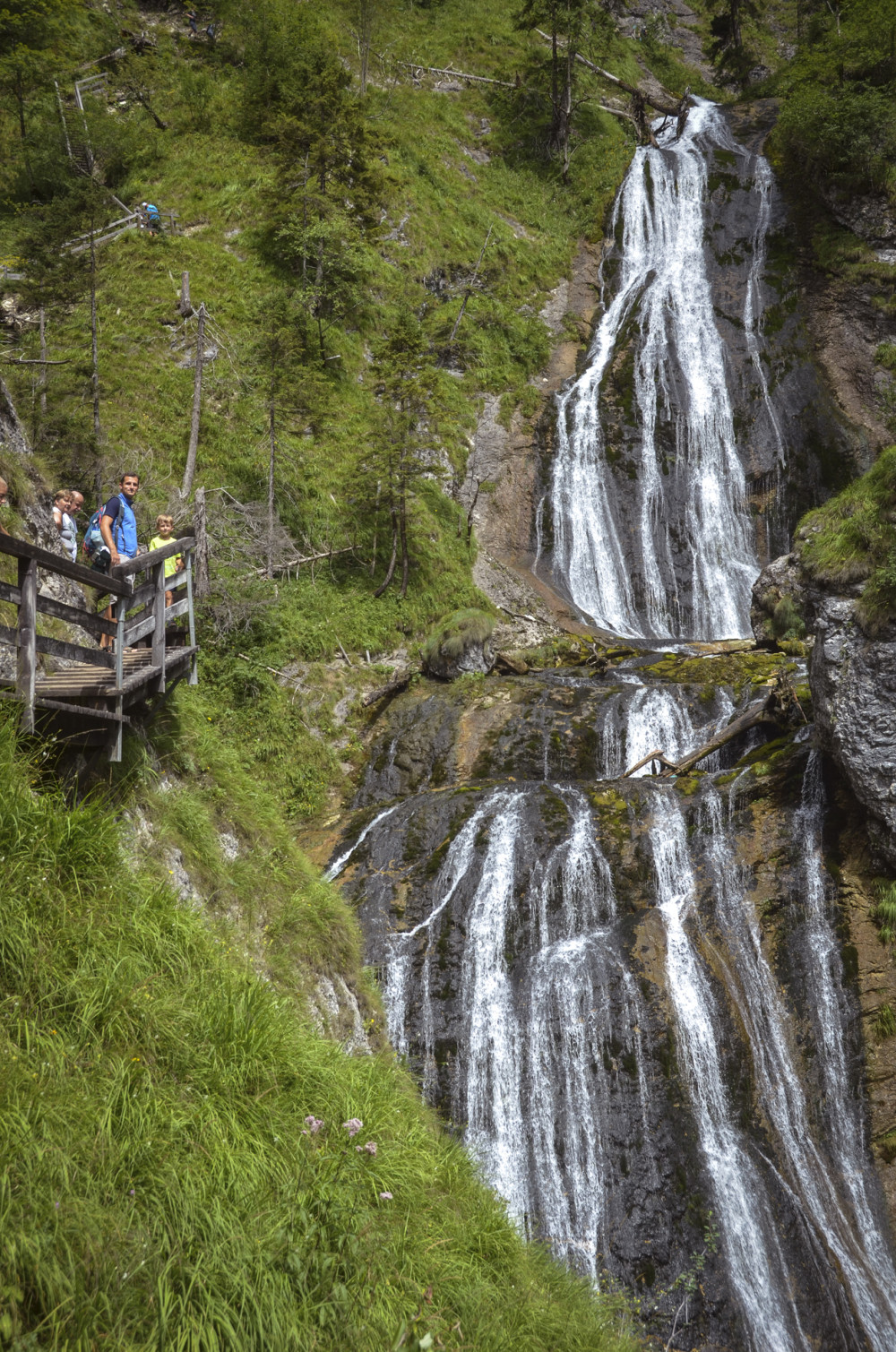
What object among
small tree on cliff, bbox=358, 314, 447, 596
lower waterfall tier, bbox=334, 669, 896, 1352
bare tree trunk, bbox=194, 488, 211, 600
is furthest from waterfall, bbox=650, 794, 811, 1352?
small tree on cliff, bbox=358, 314, 447, 596

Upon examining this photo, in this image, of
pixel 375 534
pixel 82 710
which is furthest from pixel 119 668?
pixel 375 534

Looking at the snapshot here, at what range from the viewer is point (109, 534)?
750 cm

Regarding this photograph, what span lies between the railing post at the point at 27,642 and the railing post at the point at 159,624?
1.61 m

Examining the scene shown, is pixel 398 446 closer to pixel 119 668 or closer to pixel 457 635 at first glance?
pixel 457 635

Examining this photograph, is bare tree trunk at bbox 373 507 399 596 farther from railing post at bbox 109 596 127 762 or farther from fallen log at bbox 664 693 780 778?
railing post at bbox 109 596 127 762

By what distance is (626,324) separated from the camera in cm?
2709

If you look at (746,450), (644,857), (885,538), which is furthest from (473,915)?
(746,450)

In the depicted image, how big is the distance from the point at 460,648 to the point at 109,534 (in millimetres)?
10012

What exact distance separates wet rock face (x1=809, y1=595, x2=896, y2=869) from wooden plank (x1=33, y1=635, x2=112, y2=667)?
9.15m

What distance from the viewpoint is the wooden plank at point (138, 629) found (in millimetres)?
6152

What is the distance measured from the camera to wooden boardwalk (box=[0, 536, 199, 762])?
185 inches

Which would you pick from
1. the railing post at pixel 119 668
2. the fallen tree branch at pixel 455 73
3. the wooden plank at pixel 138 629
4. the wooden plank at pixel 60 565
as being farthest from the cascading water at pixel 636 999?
the fallen tree branch at pixel 455 73

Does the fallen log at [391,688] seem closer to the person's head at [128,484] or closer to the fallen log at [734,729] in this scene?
the fallen log at [734,729]

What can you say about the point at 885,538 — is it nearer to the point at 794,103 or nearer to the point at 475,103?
the point at 794,103
